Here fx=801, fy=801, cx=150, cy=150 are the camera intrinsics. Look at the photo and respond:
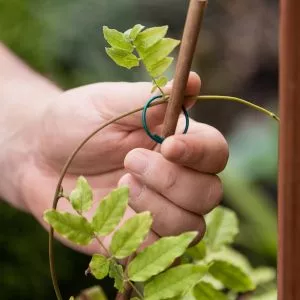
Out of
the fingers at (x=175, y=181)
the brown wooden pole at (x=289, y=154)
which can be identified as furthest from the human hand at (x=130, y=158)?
the brown wooden pole at (x=289, y=154)

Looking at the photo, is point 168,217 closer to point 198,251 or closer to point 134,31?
point 198,251

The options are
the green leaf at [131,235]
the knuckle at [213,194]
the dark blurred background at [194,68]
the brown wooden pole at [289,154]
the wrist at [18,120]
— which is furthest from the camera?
the dark blurred background at [194,68]

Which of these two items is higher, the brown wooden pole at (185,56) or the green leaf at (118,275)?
the brown wooden pole at (185,56)

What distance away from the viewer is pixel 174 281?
541mm

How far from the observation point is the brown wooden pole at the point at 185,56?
1.66 ft

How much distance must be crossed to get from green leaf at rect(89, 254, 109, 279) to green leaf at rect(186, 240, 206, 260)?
0.22 m

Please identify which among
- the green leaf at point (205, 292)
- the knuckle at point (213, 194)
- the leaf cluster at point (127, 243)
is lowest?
the green leaf at point (205, 292)

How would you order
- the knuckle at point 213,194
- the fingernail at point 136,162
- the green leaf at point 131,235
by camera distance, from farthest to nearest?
the knuckle at point 213,194, the fingernail at point 136,162, the green leaf at point 131,235

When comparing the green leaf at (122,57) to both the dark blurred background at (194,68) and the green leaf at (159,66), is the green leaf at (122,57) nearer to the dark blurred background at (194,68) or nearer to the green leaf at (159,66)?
the green leaf at (159,66)

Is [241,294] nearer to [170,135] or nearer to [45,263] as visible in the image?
[170,135]

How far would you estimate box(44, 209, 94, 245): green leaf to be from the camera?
526 mm

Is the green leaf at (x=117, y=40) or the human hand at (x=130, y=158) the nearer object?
the green leaf at (x=117, y=40)

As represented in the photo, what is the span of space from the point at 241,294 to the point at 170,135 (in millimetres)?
377

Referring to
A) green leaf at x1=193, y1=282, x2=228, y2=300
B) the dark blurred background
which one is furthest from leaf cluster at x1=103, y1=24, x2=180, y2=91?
the dark blurred background
